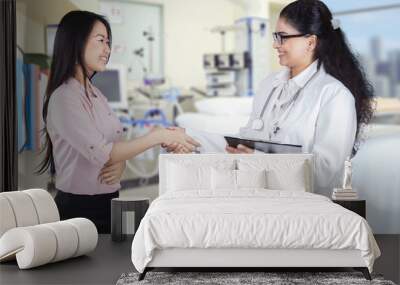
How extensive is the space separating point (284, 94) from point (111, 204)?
1.96 meters

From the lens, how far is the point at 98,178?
7523 millimetres

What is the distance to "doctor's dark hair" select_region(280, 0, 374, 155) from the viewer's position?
23.9ft

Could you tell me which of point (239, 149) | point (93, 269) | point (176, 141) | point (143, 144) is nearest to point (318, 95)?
point (239, 149)

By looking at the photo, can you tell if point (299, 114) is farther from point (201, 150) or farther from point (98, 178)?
point (98, 178)

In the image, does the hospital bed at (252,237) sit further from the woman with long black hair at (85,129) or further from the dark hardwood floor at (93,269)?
the woman with long black hair at (85,129)

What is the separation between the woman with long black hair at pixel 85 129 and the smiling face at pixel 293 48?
121cm

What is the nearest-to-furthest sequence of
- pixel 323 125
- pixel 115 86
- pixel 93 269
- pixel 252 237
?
1. pixel 252 237
2. pixel 93 269
3. pixel 323 125
4. pixel 115 86

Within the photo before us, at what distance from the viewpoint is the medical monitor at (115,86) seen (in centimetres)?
751

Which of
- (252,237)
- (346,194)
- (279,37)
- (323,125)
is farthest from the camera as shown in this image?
(279,37)

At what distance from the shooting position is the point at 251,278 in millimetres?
5246

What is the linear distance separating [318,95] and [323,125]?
0.29 metres

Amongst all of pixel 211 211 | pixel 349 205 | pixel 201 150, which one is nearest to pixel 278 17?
pixel 201 150

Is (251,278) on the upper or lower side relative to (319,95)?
lower

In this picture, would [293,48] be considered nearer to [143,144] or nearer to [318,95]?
[318,95]
